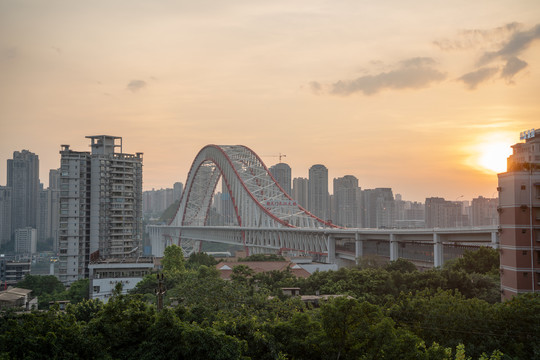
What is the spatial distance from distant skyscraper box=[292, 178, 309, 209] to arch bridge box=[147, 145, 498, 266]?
4302 cm

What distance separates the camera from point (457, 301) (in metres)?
29.6

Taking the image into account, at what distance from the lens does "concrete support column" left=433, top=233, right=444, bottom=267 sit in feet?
178

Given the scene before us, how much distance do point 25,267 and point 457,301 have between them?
90.8 meters

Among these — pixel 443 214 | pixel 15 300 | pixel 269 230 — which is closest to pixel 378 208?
pixel 443 214

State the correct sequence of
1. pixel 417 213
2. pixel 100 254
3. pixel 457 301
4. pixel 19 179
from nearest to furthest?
pixel 457 301, pixel 100 254, pixel 19 179, pixel 417 213

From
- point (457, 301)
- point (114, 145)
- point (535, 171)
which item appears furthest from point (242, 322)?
point (114, 145)

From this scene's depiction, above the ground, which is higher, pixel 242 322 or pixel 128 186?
pixel 128 186

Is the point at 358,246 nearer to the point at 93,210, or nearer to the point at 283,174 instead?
the point at 93,210

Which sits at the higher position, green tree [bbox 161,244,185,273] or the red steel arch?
the red steel arch

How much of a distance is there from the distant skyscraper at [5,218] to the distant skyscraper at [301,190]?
82405 mm

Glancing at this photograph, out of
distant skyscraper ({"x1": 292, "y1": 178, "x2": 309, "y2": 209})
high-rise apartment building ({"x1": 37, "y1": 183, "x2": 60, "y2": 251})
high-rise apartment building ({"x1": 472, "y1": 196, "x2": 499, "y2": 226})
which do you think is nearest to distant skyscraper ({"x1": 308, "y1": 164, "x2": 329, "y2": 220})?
distant skyscraper ({"x1": 292, "y1": 178, "x2": 309, "y2": 209})

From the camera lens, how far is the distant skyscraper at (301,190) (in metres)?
186

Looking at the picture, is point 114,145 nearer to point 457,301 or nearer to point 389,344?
point 457,301

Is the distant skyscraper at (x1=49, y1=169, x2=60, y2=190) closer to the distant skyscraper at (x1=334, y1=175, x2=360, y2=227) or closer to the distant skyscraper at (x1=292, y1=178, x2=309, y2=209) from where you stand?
the distant skyscraper at (x1=292, y1=178, x2=309, y2=209)
